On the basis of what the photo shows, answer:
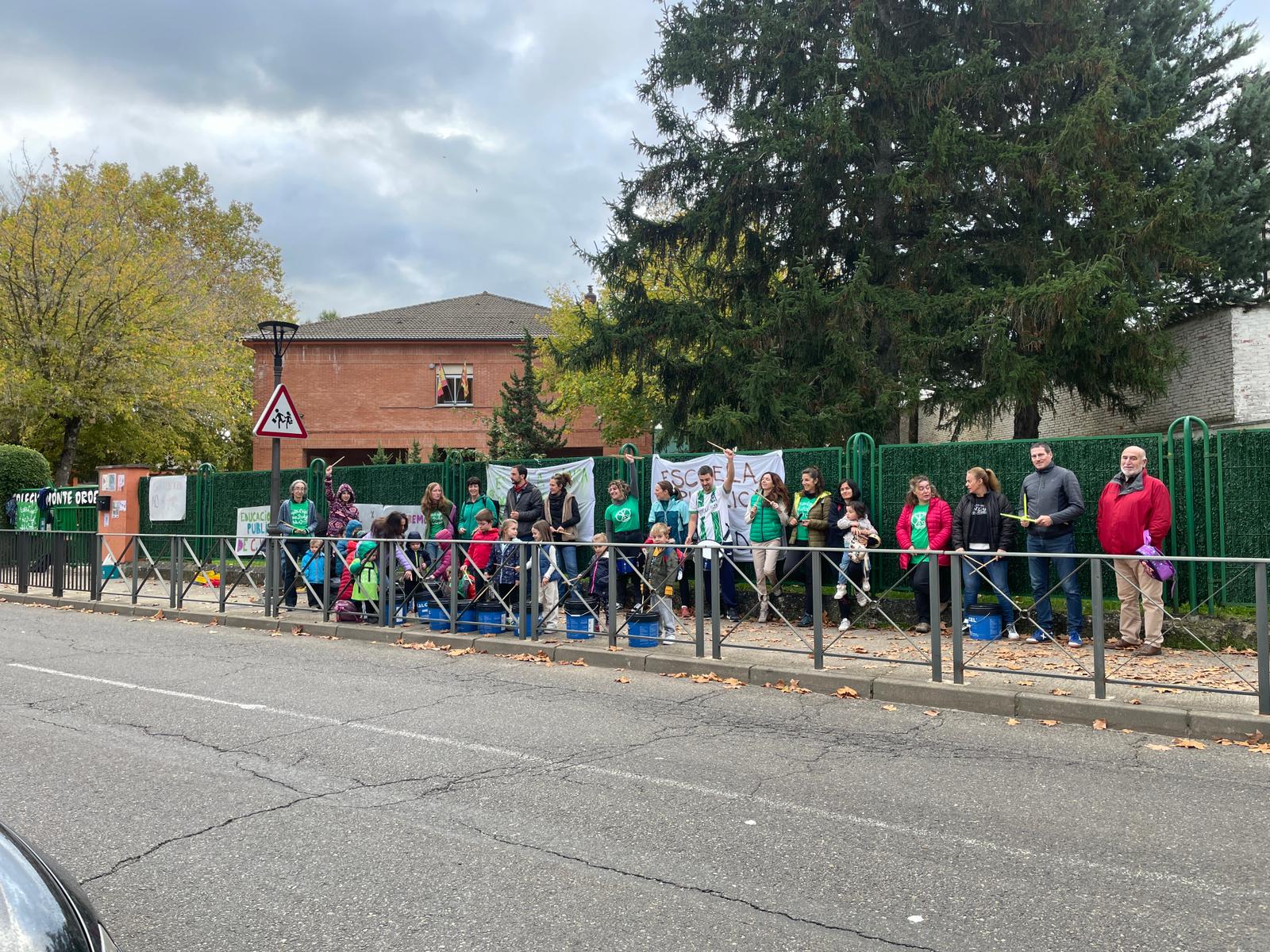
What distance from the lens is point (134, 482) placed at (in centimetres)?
2042

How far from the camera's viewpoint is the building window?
1475 inches

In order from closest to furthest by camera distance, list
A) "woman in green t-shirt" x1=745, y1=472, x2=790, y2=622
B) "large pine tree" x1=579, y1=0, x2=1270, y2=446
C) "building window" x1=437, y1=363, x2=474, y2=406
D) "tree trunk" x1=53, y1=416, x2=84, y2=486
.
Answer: "woman in green t-shirt" x1=745, y1=472, x2=790, y2=622 < "large pine tree" x1=579, y1=0, x2=1270, y2=446 < "tree trunk" x1=53, y1=416, x2=84, y2=486 < "building window" x1=437, y1=363, x2=474, y2=406

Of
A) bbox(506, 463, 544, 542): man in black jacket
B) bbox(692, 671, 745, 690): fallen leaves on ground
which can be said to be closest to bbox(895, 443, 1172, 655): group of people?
bbox(692, 671, 745, 690): fallen leaves on ground

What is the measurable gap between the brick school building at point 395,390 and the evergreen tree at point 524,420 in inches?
189

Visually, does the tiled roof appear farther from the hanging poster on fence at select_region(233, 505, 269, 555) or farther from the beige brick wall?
the beige brick wall

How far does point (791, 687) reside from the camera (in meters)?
8.27

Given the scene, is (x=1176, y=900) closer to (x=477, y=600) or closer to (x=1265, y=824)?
(x=1265, y=824)

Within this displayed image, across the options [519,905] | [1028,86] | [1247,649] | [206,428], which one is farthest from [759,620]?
[206,428]

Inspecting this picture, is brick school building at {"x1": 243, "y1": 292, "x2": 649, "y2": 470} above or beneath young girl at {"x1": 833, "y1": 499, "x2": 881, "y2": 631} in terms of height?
above

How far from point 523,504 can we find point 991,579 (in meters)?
6.14

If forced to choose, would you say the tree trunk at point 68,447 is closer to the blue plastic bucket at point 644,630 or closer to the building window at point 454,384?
the building window at point 454,384

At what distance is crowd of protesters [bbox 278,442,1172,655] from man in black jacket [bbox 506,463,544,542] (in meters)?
0.02

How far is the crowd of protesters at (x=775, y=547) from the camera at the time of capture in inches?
Answer: 351

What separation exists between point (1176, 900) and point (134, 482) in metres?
21.2
